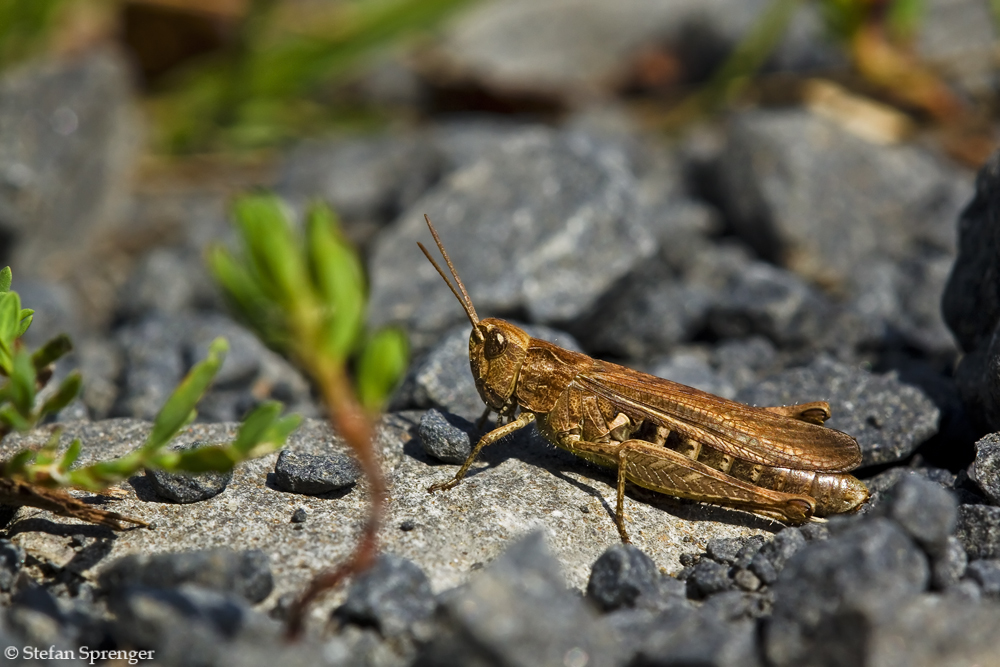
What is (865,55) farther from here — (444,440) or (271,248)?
(271,248)

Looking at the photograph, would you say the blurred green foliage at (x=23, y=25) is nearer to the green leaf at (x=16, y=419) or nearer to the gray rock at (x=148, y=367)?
the gray rock at (x=148, y=367)

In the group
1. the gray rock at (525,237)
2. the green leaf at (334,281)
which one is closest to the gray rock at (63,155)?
the gray rock at (525,237)

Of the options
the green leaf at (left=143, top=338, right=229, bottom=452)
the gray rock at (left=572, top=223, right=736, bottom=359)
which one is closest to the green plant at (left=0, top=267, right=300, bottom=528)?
the green leaf at (left=143, top=338, right=229, bottom=452)

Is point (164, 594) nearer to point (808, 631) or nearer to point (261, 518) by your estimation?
point (261, 518)

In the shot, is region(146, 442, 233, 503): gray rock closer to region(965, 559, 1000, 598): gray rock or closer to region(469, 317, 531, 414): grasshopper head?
region(469, 317, 531, 414): grasshopper head

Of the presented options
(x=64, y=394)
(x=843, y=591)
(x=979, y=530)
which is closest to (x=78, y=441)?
(x=64, y=394)
